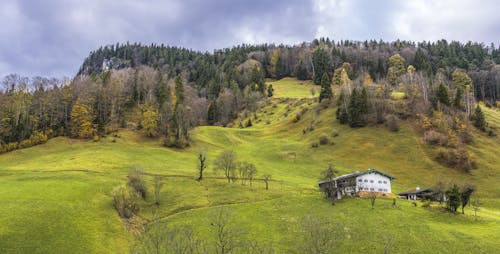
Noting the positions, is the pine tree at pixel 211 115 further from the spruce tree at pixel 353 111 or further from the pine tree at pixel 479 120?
the pine tree at pixel 479 120

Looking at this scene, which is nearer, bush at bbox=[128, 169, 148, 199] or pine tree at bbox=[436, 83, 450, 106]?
bush at bbox=[128, 169, 148, 199]

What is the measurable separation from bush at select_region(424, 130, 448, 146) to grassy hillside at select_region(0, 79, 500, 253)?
9.69 ft

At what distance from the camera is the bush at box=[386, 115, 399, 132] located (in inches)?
5108

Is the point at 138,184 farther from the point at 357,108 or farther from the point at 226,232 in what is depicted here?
the point at 357,108

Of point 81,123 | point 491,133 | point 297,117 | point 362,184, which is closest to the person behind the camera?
point 362,184

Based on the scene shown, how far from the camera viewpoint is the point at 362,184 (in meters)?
82.4

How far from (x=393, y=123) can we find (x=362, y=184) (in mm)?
55586

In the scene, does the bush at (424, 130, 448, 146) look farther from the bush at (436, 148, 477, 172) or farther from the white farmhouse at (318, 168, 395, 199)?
the white farmhouse at (318, 168, 395, 199)

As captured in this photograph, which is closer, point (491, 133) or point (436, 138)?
point (436, 138)

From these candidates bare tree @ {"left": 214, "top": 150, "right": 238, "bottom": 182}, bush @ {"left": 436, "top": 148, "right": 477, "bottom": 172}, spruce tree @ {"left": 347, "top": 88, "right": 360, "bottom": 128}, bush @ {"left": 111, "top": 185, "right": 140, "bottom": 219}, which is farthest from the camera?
spruce tree @ {"left": 347, "top": 88, "right": 360, "bottom": 128}

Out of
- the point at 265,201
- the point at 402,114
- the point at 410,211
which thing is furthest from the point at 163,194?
the point at 402,114

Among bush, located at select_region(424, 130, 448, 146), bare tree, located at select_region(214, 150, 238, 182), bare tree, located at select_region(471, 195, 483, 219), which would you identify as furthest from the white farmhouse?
bush, located at select_region(424, 130, 448, 146)

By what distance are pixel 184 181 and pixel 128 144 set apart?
123 feet

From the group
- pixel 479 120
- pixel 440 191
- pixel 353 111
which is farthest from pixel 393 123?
pixel 440 191
